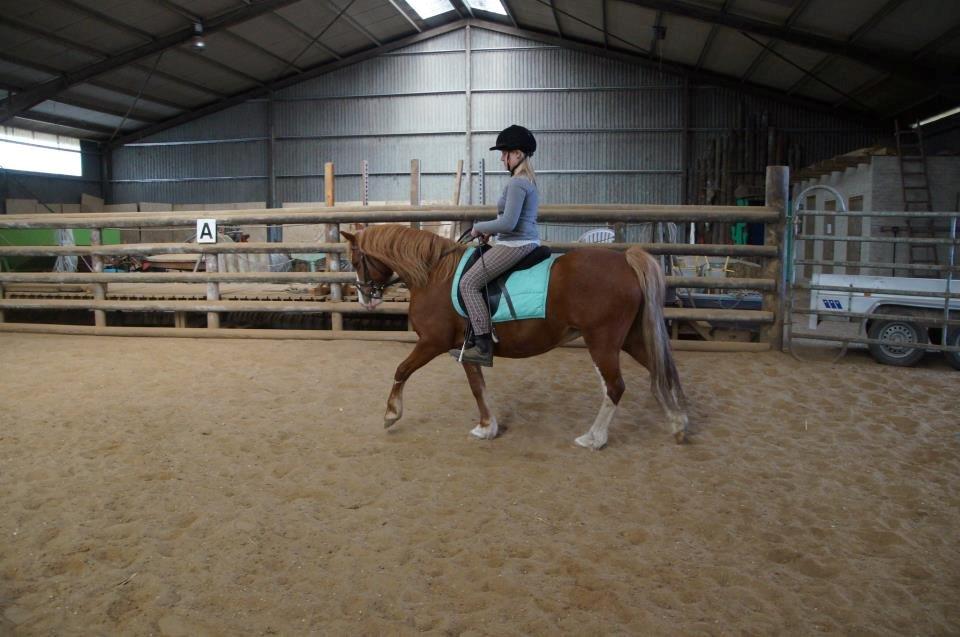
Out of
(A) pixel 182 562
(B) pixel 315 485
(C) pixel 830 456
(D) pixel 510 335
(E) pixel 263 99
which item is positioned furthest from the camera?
(E) pixel 263 99

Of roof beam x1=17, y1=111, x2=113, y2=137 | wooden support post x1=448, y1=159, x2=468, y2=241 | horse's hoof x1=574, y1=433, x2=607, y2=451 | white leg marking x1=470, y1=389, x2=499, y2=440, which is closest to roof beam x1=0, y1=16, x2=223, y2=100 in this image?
roof beam x1=17, y1=111, x2=113, y2=137

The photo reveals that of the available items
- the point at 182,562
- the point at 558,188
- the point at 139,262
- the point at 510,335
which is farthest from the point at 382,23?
the point at 182,562

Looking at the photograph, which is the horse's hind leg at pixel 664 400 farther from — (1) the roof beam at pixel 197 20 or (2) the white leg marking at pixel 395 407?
(1) the roof beam at pixel 197 20

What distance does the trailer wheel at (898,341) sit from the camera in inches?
234

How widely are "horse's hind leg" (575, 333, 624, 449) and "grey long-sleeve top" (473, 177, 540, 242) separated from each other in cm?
79

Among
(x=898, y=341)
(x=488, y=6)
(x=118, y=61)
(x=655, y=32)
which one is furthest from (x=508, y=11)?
(x=898, y=341)

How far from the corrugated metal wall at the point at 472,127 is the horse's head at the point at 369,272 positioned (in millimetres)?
14867

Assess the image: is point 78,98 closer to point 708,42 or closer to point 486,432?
point 708,42

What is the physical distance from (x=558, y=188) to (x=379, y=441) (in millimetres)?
18226

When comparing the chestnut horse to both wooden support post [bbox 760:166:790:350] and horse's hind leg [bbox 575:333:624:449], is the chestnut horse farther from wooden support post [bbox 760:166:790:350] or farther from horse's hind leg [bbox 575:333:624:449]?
wooden support post [bbox 760:166:790:350]

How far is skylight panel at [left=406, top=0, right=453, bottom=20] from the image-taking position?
20250 mm

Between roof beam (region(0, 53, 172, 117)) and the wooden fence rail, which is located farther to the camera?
roof beam (region(0, 53, 172, 117))

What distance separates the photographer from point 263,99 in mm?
23594

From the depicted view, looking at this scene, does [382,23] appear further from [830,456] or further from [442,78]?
[830,456]
